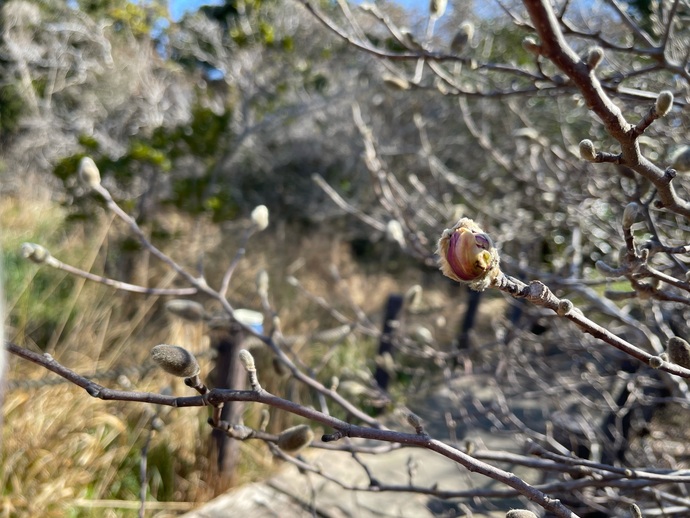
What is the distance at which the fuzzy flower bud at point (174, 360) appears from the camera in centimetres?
68

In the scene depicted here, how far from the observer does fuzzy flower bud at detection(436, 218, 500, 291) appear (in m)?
0.49

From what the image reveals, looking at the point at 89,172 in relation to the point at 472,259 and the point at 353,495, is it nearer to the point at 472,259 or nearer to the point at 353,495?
the point at 472,259

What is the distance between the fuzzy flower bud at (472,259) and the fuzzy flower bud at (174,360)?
13.9 inches

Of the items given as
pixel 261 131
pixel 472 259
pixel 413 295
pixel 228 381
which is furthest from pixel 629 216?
pixel 261 131

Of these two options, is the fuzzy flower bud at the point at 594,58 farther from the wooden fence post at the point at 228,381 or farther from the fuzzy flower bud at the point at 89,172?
the wooden fence post at the point at 228,381

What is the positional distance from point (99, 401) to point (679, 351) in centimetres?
246

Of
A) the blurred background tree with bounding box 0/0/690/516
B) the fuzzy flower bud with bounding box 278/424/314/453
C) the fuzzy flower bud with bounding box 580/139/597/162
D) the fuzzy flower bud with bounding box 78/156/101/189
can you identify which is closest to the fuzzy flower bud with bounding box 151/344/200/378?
the fuzzy flower bud with bounding box 278/424/314/453

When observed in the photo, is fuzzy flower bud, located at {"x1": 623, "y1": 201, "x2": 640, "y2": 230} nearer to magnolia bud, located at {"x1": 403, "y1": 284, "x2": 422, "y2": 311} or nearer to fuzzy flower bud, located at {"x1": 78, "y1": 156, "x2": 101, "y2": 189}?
magnolia bud, located at {"x1": 403, "y1": 284, "x2": 422, "y2": 311}

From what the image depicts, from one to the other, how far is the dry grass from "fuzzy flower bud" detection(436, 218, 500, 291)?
85cm

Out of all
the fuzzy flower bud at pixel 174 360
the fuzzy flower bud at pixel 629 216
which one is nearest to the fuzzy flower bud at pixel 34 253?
the fuzzy flower bud at pixel 174 360

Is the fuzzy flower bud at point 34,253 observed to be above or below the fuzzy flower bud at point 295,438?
below

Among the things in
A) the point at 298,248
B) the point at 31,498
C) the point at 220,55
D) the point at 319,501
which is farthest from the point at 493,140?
the point at 31,498

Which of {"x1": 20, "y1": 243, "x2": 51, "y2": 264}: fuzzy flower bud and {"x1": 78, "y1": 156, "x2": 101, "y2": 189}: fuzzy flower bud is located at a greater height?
{"x1": 78, "y1": 156, "x2": 101, "y2": 189}: fuzzy flower bud

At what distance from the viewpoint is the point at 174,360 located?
0.69 m
